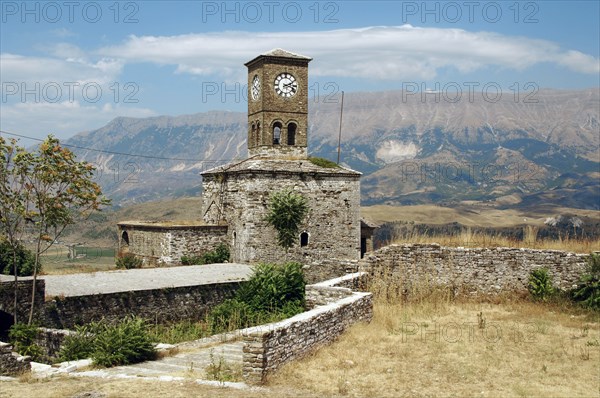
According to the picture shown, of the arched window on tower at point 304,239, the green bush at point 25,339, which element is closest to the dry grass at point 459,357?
the green bush at point 25,339

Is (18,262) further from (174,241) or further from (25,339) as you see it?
(25,339)

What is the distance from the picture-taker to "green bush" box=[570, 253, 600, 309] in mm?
18859

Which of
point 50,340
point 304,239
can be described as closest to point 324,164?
point 304,239

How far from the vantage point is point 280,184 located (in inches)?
1281

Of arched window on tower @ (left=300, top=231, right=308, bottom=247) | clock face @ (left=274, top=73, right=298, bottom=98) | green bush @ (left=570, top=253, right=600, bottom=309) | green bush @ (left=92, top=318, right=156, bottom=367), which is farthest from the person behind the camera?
clock face @ (left=274, top=73, right=298, bottom=98)

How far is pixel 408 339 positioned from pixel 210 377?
18.2 ft

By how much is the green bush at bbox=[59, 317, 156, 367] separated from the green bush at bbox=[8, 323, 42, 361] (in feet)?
5.75

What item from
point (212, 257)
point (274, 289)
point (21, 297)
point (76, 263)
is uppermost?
point (212, 257)

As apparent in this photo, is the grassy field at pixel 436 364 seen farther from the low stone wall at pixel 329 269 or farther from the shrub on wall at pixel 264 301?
the low stone wall at pixel 329 269

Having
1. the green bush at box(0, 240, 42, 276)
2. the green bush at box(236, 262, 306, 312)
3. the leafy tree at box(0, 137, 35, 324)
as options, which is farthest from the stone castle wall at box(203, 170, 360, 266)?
the leafy tree at box(0, 137, 35, 324)

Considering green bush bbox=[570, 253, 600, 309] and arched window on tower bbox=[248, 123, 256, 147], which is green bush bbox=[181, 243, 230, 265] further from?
green bush bbox=[570, 253, 600, 309]

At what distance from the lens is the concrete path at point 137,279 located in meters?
22.7

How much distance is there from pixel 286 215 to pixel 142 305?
10762 mm

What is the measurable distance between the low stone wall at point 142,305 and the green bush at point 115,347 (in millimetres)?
4057
